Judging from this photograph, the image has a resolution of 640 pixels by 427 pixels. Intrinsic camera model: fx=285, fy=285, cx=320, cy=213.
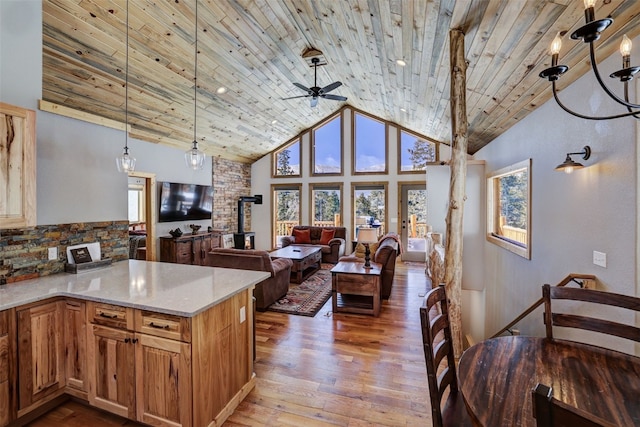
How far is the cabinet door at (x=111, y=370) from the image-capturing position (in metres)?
1.96

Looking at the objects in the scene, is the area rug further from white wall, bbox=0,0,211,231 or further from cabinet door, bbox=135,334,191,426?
white wall, bbox=0,0,211,231

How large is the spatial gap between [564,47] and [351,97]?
568 centimetres

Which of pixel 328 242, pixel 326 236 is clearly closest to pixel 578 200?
pixel 328 242

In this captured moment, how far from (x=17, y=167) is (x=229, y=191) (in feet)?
22.8

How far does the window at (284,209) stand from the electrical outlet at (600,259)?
7836mm

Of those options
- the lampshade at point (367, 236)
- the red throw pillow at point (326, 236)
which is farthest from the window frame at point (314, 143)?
the lampshade at point (367, 236)

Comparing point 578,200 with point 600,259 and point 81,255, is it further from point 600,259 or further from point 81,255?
point 81,255

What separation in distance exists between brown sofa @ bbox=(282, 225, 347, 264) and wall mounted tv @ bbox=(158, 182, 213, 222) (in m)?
2.33

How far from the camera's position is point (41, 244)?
2.45 metres

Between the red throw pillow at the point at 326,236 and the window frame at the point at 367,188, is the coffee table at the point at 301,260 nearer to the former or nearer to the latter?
the red throw pillow at the point at 326,236

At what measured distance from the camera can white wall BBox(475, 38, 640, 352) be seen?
5.90ft

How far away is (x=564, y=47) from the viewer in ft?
7.02

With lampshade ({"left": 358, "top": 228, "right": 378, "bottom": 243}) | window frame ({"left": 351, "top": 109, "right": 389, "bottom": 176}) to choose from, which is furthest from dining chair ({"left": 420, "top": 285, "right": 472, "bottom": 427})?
window frame ({"left": 351, "top": 109, "right": 389, "bottom": 176})

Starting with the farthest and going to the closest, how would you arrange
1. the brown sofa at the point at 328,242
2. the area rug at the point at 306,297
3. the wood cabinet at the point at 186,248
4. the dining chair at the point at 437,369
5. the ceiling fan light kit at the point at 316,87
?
the brown sofa at the point at 328,242 < the wood cabinet at the point at 186,248 < the ceiling fan light kit at the point at 316,87 < the area rug at the point at 306,297 < the dining chair at the point at 437,369
